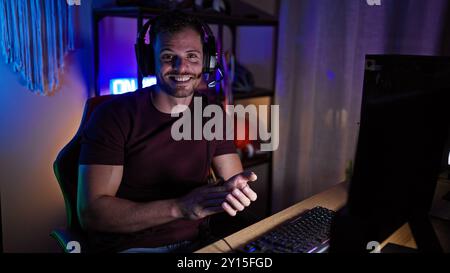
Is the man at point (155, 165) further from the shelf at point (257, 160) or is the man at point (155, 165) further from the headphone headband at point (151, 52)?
the shelf at point (257, 160)

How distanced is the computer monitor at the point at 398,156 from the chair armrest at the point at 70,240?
0.62 metres

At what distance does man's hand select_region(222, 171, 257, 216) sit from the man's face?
1.54 ft

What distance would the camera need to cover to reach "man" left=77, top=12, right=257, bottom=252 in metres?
1.00

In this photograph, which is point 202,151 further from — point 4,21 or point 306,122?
point 306,122

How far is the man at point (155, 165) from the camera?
996 mm

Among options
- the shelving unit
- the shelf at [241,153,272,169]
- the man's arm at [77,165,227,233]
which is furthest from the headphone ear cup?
the shelf at [241,153,272,169]

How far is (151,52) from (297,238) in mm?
701

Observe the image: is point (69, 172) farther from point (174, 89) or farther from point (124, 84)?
point (124, 84)

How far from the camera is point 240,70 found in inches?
81.9

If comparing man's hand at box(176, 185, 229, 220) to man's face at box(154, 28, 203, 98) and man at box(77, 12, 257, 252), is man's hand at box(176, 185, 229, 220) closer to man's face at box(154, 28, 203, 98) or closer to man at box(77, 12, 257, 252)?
man at box(77, 12, 257, 252)

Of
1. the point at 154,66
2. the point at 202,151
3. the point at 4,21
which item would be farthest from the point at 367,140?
the point at 4,21

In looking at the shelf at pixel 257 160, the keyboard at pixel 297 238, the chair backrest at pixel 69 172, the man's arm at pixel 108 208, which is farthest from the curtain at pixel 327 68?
the chair backrest at pixel 69 172

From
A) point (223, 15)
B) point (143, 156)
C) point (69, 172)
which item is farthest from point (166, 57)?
point (223, 15)

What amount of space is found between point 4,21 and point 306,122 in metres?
1.37
